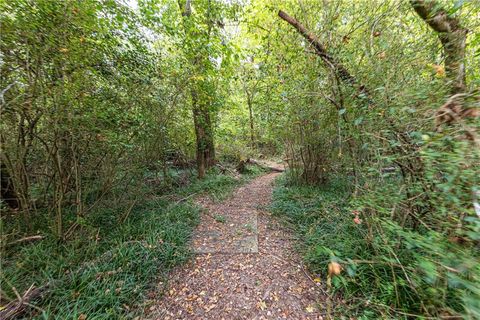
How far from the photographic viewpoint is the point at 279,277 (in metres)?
2.07

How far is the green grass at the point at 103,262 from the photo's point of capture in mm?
1667

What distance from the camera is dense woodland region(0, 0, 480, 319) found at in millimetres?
1266

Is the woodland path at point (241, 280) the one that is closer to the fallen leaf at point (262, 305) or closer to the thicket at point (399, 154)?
the fallen leaf at point (262, 305)

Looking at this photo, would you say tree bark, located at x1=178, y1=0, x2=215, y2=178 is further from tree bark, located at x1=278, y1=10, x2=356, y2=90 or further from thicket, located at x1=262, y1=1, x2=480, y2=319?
tree bark, located at x1=278, y1=10, x2=356, y2=90

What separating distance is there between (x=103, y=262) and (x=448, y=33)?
14.4 ft

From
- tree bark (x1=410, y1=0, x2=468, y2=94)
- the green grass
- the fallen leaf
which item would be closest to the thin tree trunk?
the green grass

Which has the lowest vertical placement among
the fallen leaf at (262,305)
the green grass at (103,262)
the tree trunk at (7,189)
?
the fallen leaf at (262,305)

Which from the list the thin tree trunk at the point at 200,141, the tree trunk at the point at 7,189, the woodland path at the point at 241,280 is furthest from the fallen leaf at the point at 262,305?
the thin tree trunk at the point at 200,141

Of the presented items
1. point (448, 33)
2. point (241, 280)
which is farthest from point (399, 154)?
point (241, 280)

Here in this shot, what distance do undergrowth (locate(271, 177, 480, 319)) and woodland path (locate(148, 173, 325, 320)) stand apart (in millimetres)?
285

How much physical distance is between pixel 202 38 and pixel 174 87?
123 centimetres

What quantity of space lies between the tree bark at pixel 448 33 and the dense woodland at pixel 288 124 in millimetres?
16

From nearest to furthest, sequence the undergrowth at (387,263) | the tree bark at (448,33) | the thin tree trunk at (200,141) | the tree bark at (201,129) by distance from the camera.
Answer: the undergrowth at (387,263)
the tree bark at (448,33)
the tree bark at (201,129)
the thin tree trunk at (200,141)

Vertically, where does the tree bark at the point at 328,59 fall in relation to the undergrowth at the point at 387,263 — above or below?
above
